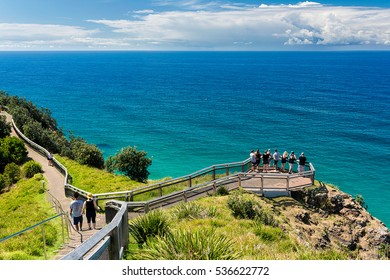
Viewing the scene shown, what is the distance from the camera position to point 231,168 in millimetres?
20594

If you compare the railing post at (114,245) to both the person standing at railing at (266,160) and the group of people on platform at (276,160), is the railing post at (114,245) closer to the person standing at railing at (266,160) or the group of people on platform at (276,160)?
the group of people on platform at (276,160)

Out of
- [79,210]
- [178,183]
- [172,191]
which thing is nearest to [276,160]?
[178,183]

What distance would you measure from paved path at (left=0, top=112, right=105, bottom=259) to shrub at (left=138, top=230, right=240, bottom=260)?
4.65m

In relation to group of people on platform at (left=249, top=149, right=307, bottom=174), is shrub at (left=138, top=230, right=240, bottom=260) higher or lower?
higher

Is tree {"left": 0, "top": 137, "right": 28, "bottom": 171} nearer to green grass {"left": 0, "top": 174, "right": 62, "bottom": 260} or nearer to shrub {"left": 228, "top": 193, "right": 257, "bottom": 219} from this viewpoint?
green grass {"left": 0, "top": 174, "right": 62, "bottom": 260}

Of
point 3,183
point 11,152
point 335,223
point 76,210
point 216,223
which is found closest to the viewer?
point 216,223

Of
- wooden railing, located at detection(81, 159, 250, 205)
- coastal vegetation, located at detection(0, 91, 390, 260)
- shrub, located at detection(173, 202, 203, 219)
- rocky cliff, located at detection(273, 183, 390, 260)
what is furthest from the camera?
rocky cliff, located at detection(273, 183, 390, 260)

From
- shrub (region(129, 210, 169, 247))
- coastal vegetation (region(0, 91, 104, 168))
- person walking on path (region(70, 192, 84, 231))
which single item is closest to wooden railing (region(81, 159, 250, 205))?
person walking on path (region(70, 192, 84, 231))

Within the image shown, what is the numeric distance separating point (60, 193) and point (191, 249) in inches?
758

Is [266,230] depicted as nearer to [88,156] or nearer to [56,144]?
[88,156]

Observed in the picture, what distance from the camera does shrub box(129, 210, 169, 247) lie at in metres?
8.67

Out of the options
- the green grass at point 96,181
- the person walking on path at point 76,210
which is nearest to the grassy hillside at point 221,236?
the person walking on path at point 76,210

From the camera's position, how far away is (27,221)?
17000 mm

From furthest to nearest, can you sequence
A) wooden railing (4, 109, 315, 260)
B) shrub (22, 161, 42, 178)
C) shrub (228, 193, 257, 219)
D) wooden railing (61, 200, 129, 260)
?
shrub (22, 161, 42, 178) < shrub (228, 193, 257, 219) < wooden railing (4, 109, 315, 260) < wooden railing (61, 200, 129, 260)
